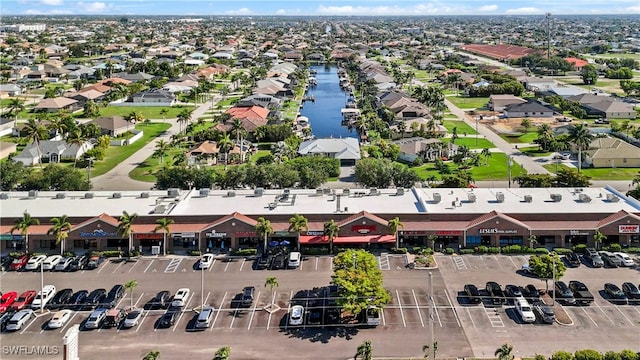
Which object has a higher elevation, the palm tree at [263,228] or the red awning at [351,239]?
the palm tree at [263,228]

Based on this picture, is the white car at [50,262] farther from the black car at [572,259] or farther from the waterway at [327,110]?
the waterway at [327,110]

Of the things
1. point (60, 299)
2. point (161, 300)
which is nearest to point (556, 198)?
point (161, 300)

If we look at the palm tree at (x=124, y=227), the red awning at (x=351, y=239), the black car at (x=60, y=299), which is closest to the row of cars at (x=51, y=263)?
the palm tree at (x=124, y=227)

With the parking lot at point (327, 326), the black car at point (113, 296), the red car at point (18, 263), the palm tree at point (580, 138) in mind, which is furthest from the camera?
the palm tree at point (580, 138)

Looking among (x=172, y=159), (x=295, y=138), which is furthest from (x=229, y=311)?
(x=295, y=138)

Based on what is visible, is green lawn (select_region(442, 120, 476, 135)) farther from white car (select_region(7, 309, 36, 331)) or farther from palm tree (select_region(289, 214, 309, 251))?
white car (select_region(7, 309, 36, 331))

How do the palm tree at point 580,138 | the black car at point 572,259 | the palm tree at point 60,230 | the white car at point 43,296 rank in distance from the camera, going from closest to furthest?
the white car at point 43,296 → the black car at point 572,259 → the palm tree at point 60,230 → the palm tree at point 580,138

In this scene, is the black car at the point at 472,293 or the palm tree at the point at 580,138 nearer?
the black car at the point at 472,293
